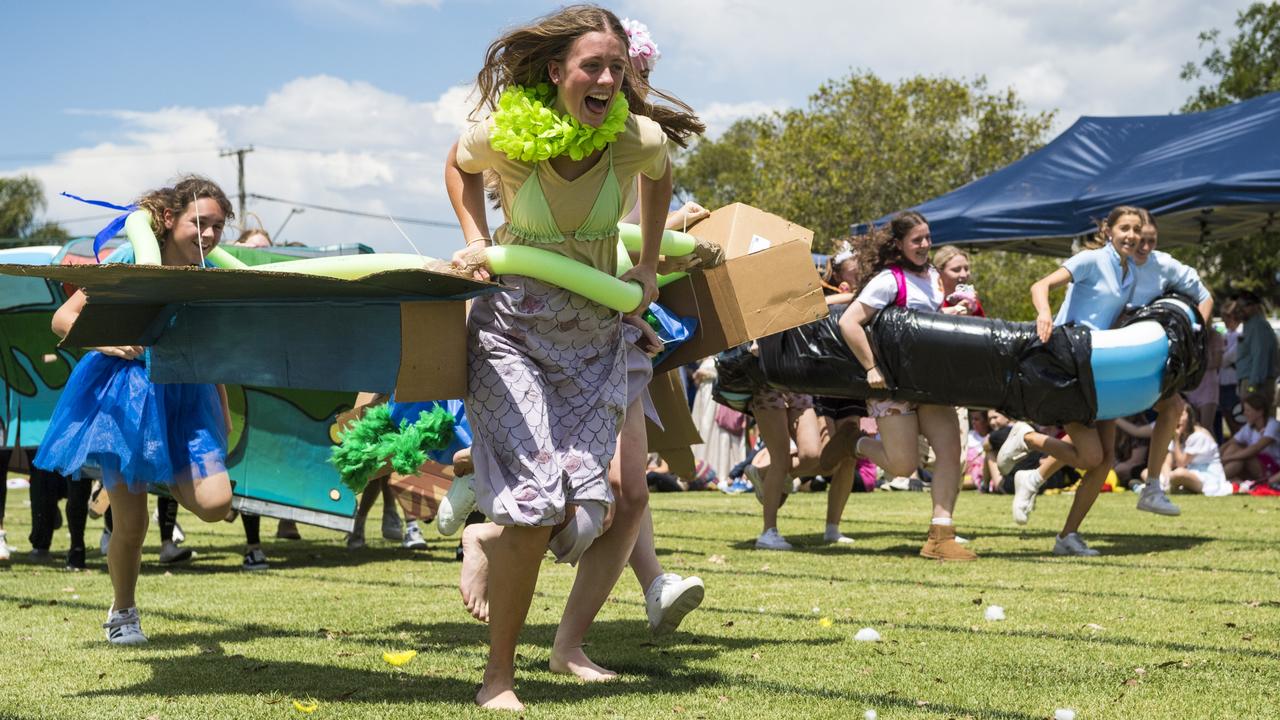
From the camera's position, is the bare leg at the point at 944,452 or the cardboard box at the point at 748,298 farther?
the bare leg at the point at 944,452

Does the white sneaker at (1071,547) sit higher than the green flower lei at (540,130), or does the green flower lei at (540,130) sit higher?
the green flower lei at (540,130)

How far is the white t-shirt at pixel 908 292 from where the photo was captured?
7867 mm

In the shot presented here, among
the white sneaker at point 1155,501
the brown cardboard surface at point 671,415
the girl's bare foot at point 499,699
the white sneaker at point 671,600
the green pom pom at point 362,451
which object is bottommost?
the white sneaker at point 1155,501

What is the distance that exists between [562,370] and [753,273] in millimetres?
1233

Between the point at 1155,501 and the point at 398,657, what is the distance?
20.2ft

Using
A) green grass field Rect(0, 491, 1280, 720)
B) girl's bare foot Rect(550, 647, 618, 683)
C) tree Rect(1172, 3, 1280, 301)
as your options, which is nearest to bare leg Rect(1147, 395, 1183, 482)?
green grass field Rect(0, 491, 1280, 720)

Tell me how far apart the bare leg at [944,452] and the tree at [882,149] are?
2819cm

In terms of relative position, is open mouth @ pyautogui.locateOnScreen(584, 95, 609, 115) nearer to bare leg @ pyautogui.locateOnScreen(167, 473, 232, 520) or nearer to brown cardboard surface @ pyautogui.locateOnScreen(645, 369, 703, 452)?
brown cardboard surface @ pyautogui.locateOnScreen(645, 369, 703, 452)

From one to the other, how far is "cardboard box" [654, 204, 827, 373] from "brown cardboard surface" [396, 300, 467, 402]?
1.28 m

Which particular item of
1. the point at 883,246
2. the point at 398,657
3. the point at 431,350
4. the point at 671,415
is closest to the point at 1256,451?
the point at 883,246

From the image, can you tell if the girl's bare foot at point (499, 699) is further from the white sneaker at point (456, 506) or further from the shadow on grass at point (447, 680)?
the white sneaker at point (456, 506)

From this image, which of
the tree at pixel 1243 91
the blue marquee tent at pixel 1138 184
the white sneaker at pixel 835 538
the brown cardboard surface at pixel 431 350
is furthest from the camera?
the tree at pixel 1243 91

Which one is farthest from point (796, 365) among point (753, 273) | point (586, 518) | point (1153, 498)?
point (586, 518)

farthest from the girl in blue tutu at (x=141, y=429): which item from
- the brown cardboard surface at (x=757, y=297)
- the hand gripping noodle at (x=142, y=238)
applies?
the brown cardboard surface at (x=757, y=297)
